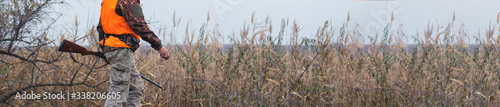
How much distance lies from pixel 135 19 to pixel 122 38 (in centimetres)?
24

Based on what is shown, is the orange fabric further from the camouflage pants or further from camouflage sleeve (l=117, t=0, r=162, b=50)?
camouflage sleeve (l=117, t=0, r=162, b=50)

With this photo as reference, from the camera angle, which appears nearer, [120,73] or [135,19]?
[135,19]

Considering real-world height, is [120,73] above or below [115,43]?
below

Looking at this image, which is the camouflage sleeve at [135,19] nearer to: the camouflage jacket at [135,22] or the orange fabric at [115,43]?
the camouflage jacket at [135,22]

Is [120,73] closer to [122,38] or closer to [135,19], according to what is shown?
[122,38]

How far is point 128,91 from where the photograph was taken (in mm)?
3918

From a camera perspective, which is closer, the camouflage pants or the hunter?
the hunter

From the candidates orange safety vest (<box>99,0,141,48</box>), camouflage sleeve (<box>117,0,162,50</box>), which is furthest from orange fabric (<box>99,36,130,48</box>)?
camouflage sleeve (<box>117,0,162,50</box>)

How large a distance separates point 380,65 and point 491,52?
166 cm

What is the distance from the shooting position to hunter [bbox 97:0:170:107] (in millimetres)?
3660

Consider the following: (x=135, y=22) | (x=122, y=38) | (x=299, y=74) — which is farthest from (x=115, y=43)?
(x=299, y=74)

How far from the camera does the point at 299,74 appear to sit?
4.66 metres

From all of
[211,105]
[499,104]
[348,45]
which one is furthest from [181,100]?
[499,104]

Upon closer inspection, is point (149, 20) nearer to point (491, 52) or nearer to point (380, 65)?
point (380, 65)
